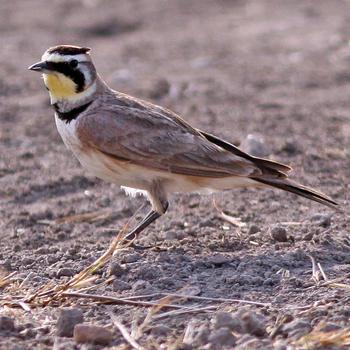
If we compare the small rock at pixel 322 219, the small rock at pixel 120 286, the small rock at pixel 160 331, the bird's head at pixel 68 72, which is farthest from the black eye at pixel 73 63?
the small rock at pixel 160 331

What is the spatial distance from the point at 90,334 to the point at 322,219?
279 centimetres

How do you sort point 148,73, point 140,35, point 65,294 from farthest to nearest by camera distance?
point 140,35, point 148,73, point 65,294

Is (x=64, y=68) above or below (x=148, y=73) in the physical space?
above

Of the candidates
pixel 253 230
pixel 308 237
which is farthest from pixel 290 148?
pixel 308 237

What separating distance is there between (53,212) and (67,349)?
3291mm

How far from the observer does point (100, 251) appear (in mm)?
7180

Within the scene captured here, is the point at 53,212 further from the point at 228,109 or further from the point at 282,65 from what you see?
the point at 282,65

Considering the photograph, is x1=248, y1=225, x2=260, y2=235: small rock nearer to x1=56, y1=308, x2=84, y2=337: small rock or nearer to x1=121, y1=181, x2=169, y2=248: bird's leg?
x1=121, y1=181, x2=169, y2=248: bird's leg

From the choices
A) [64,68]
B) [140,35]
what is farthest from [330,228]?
[140,35]

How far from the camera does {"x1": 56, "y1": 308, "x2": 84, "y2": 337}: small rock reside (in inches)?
219

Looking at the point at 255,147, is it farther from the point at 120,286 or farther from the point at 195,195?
the point at 120,286

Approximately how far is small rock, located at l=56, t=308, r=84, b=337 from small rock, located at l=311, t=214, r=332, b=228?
2.57 metres

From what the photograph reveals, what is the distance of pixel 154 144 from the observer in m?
7.32

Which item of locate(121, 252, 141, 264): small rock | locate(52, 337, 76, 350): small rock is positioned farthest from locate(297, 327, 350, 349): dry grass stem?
locate(121, 252, 141, 264): small rock
